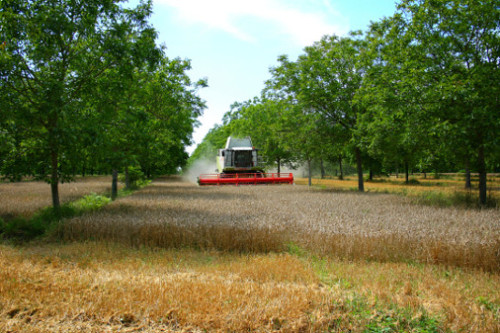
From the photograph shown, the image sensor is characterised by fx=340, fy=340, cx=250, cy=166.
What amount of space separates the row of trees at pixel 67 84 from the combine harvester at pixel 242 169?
627 inches

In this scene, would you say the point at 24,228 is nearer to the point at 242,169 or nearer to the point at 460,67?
the point at 460,67

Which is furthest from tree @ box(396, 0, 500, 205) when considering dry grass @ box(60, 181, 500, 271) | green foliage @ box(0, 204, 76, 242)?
green foliage @ box(0, 204, 76, 242)

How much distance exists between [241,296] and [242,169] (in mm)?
25280

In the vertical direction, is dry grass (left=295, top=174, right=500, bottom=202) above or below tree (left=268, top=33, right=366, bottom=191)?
below

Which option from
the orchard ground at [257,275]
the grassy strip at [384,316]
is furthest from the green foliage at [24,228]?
the grassy strip at [384,316]

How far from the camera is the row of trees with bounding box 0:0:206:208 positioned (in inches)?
331

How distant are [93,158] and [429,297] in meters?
9.01

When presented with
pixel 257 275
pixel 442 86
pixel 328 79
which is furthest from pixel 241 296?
pixel 328 79

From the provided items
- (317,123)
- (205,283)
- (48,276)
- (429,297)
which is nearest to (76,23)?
(48,276)

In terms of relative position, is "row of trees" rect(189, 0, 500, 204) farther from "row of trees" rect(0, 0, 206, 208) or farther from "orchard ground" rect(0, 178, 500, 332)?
"row of trees" rect(0, 0, 206, 208)

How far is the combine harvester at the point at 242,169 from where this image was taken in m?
26.6

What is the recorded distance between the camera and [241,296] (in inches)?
157

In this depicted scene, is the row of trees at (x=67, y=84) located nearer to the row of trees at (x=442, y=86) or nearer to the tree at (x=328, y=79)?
the row of trees at (x=442, y=86)

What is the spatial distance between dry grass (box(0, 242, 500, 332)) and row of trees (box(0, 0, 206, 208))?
14.5 ft
